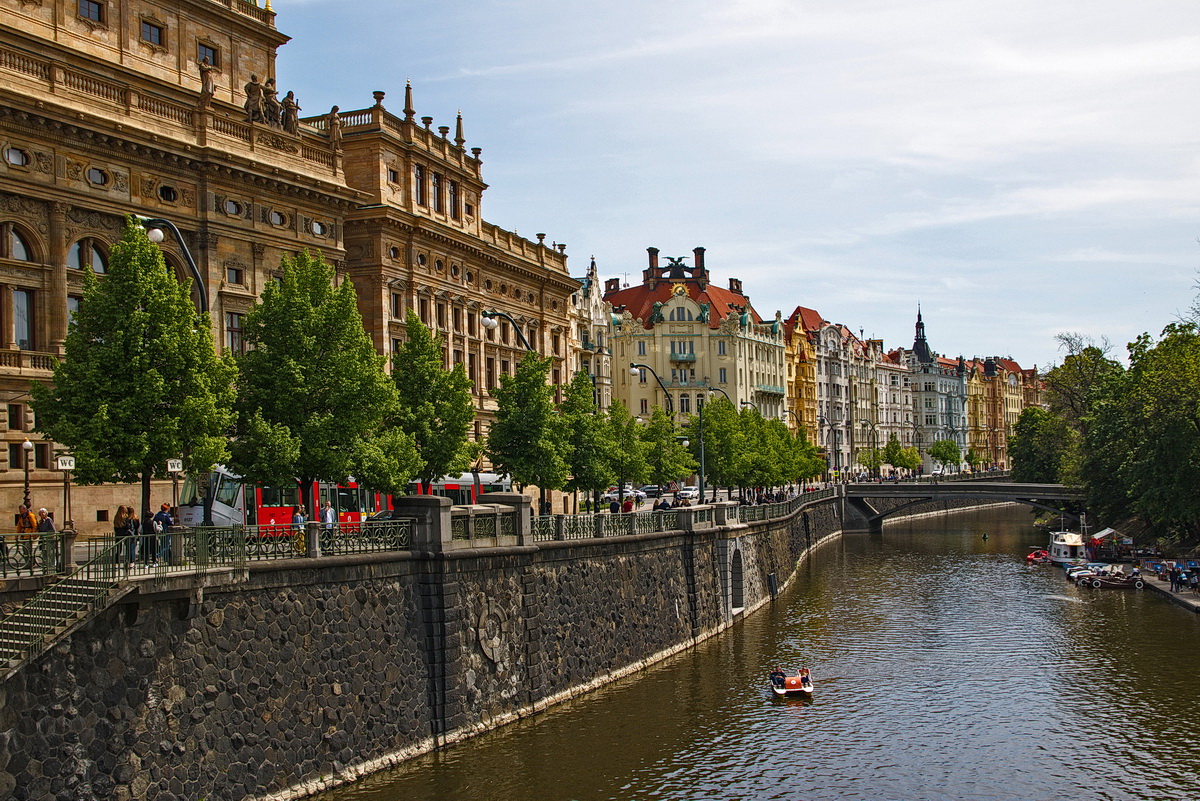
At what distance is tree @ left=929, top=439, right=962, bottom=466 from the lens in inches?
7136

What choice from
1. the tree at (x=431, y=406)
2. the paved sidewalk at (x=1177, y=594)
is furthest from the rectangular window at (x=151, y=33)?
the paved sidewalk at (x=1177, y=594)

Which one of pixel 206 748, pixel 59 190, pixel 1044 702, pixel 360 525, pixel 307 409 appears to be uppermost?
Result: pixel 59 190

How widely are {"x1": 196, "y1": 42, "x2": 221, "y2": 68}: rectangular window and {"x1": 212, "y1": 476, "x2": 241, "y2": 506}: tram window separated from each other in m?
20.8

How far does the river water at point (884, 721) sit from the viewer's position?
27875mm

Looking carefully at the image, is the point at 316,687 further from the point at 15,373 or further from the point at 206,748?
the point at 15,373

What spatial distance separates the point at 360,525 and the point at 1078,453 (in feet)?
224

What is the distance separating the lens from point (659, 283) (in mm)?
129875

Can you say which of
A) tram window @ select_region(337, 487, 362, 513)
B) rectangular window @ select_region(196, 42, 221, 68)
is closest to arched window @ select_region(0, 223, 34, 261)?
tram window @ select_region(337, 487, 362, 513)

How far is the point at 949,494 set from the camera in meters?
98.7

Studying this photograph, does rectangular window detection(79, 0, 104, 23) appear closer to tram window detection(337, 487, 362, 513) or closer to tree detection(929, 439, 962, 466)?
Result: tram window detection(337, 487, 362, 513)

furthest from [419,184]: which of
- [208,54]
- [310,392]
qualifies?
[310,392]

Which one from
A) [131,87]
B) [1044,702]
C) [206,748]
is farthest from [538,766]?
[131,87]

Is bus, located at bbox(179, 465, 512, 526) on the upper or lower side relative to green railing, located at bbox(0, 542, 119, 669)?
upper

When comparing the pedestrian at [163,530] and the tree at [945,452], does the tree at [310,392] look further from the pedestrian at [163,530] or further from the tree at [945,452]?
the tree at [945,452]
